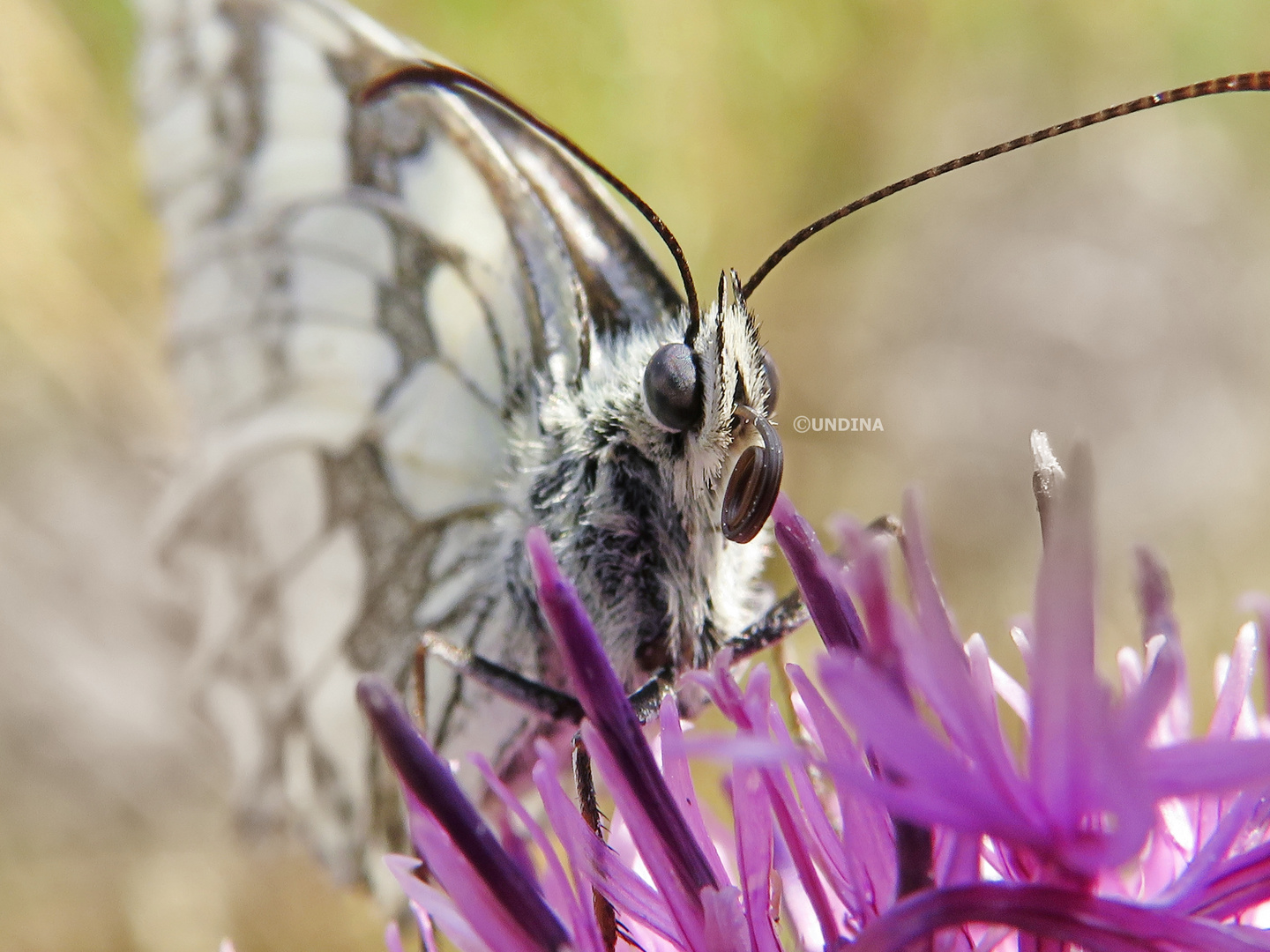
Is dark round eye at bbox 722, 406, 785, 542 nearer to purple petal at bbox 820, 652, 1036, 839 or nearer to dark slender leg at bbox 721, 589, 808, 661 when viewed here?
dark slender leg at bbox 721, 589, 808, 661

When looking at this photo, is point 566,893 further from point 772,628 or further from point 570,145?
point 570,145

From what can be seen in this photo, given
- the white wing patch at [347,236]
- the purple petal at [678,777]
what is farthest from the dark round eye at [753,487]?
the white wing patch at [347,236]

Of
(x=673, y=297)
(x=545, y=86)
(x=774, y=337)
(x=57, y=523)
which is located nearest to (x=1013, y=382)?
(x=774, y=337)

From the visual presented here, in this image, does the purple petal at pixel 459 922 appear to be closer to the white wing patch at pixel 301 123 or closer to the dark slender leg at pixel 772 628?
the dark slender leg at pixel 772 628

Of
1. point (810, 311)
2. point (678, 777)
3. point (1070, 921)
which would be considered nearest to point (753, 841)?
point (678, 777)

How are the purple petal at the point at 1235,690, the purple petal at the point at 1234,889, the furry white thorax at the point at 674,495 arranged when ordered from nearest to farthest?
1. the purple petal at the point at 1234,889
2. the purple petal at the point at 1235,690
3. the furry white thorax at the point at 674,495

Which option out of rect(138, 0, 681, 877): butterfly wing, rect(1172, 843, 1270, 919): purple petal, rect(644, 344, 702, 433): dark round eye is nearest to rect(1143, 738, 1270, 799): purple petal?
rect(1172, 843, 1270, 919): purple petal
